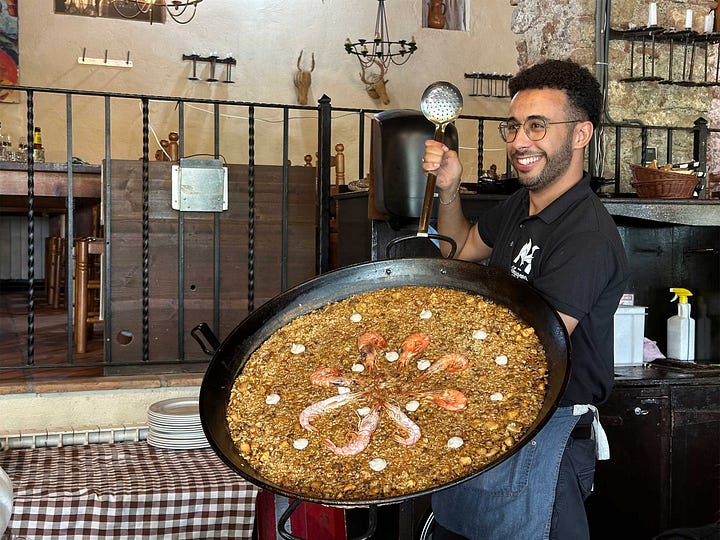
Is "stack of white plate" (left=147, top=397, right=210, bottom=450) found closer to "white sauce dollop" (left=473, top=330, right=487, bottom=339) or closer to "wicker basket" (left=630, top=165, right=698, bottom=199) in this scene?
"white sauce dollop" (left=473, top=330, right=487, bottom=339)

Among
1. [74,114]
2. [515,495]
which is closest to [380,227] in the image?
[515,495]

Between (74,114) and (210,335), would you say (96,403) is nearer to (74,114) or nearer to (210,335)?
(210,335)

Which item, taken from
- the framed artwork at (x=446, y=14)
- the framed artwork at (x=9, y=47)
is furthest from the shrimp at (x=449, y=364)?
the framed artwork at (x=446, y=14)

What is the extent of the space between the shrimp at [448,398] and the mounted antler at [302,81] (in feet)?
23.0

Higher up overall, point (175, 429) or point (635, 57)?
point (635, 57)

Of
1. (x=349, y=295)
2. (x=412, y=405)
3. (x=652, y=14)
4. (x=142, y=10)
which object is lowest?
(x=412, y=405)

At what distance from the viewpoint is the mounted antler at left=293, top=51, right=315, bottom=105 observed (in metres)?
7.95

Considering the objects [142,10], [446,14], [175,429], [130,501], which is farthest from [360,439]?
[446,14]

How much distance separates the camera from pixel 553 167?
1.57m

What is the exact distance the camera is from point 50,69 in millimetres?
7445

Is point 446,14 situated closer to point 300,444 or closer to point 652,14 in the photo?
point 652,14

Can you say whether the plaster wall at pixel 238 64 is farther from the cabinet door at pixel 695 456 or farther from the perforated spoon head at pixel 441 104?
the perforated spoon head at pixel 441 104

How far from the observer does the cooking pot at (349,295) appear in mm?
1129

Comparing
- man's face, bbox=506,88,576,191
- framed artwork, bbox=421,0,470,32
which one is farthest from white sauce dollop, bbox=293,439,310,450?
framed artwork, bbox=421,0,470,32
